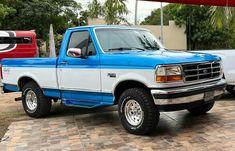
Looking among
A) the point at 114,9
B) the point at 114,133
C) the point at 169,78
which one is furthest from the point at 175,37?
the point at 169,78

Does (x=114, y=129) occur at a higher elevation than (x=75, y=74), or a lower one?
lower

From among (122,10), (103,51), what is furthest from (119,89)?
(122,10)

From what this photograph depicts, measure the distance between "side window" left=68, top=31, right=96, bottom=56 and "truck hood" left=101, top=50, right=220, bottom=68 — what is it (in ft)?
1.52

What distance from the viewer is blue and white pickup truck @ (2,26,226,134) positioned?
6512 millimetres

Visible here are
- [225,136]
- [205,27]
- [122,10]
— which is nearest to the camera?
[225,136]

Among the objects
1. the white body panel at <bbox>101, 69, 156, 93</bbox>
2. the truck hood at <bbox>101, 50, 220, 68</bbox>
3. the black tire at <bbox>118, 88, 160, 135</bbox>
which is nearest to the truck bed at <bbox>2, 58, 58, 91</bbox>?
the white body panel at <bbox>101, 69, 156, 93</bbox>

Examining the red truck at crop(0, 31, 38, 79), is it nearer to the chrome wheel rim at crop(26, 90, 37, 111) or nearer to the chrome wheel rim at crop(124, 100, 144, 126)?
the chrome wheel rim at crop(26, 90, 37, 111)

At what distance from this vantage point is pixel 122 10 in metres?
25.6

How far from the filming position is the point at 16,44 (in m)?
28.9

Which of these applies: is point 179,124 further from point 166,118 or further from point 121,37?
point 121,37

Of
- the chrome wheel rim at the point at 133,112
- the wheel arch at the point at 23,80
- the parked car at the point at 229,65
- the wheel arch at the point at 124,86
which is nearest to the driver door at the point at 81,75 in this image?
the wheel arch at the point at 124,86

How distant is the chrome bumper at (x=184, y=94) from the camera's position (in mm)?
6395

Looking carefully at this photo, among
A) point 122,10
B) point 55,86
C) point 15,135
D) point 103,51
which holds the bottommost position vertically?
point 15,135

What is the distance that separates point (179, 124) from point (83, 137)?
1.98 meters
